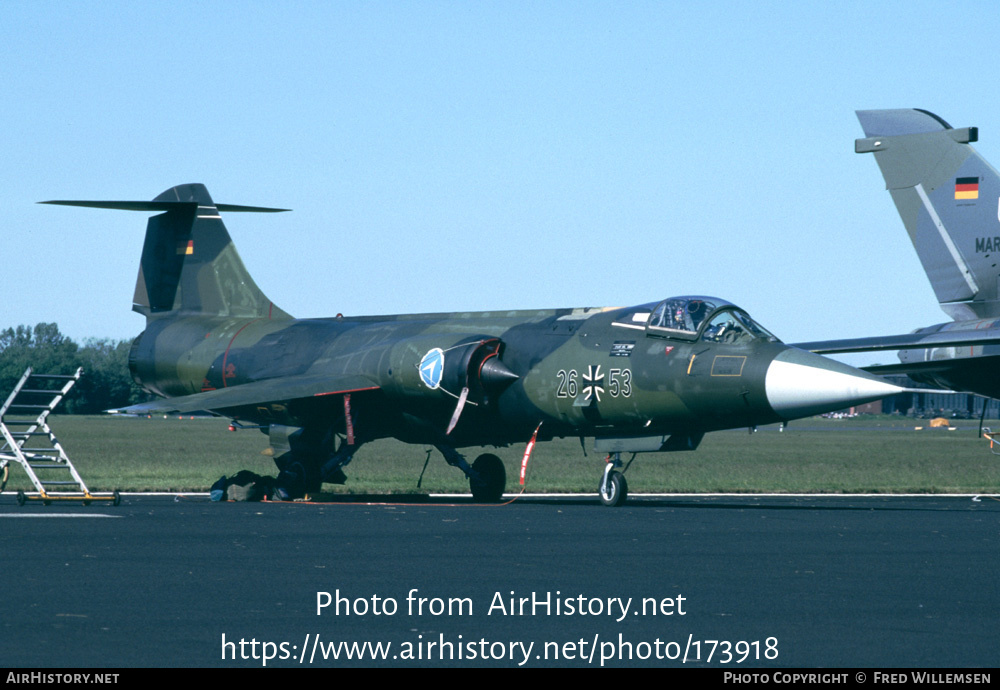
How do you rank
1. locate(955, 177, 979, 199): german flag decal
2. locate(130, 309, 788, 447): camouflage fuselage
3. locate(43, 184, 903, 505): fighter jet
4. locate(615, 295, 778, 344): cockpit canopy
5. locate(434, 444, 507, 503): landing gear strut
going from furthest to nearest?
1. locate(434, 444, 507, 503): landing gear strut
2. locate(955, 177, 979, 199): german flag decal
3. locate(615, 295, 778, 344): cockpit canopy
4. locate(130, 309, 788, 447): camouflage fuselage
5. locate(43, 184, 903, 505): fighter jet

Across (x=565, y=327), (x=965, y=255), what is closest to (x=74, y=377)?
(x=565, y=327)

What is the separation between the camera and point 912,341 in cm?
1716

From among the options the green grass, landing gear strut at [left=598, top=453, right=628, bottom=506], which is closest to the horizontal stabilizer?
the green grass

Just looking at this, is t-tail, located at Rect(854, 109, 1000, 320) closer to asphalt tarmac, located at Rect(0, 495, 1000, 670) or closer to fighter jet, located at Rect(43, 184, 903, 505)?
fighter jet, located at Rect(43, 184, 903, 505)

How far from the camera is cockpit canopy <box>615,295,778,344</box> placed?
18.1m

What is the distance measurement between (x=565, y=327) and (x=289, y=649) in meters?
13.4

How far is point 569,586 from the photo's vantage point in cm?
945

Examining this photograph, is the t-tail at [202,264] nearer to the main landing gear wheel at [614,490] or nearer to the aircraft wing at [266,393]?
Result: the aircraft wing at [266,393]

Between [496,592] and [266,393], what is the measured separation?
476 inches

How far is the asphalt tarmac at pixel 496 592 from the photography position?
6.97 meters

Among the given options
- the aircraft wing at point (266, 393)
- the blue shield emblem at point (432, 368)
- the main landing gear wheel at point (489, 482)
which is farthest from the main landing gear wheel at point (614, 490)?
the aircraft wing at point (266, 393)

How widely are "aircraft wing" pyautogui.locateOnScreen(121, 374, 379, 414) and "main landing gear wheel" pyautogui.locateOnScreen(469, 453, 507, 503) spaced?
242 centimetres


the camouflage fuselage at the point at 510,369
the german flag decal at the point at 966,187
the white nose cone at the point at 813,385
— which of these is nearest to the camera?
the white nose cone at the point at 813,385
